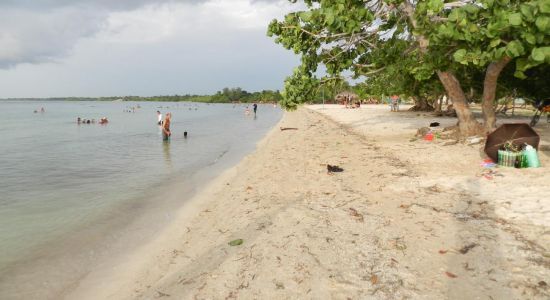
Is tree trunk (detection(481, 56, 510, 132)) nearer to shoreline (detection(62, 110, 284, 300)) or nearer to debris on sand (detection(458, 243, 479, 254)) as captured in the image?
debris on sand (detection(458, 243, 479, 254))

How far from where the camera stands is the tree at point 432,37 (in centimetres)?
677

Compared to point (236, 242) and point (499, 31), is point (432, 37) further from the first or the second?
point (236, 242)

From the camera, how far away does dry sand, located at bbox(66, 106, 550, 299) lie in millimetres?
4195

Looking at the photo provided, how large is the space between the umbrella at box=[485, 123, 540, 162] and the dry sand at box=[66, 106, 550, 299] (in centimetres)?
117

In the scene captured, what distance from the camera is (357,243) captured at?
5.32 m

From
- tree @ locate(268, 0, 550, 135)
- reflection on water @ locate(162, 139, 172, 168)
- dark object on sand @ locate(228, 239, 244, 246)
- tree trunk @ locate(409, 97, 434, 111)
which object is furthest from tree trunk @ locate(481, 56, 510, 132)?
tree trunk @ locate(409, 97, 434, 111)

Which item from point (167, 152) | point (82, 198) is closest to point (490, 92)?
point (82, 198)

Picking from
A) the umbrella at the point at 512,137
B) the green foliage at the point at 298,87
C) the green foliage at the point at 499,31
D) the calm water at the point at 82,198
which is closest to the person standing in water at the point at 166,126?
the calm water at the point at 82,198

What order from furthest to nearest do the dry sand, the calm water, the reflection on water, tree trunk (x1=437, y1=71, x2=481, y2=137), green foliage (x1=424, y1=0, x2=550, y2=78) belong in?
the reflection on water, tree trunk (x1=437, y1=71, x2=481, y2=137), the calm water, green foliage (x1=424, y1=0, x2=550, y2=78), the dry sand

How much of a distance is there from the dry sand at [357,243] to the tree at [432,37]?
2.91 m

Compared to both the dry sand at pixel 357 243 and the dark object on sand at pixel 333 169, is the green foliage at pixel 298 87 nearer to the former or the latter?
the dark object on sand at pixel 333 169

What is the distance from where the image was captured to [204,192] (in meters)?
10.6

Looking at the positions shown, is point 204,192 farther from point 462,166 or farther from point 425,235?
point 462,166

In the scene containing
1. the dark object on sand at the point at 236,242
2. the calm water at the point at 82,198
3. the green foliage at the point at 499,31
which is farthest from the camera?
the calm water at the point at 82,198
